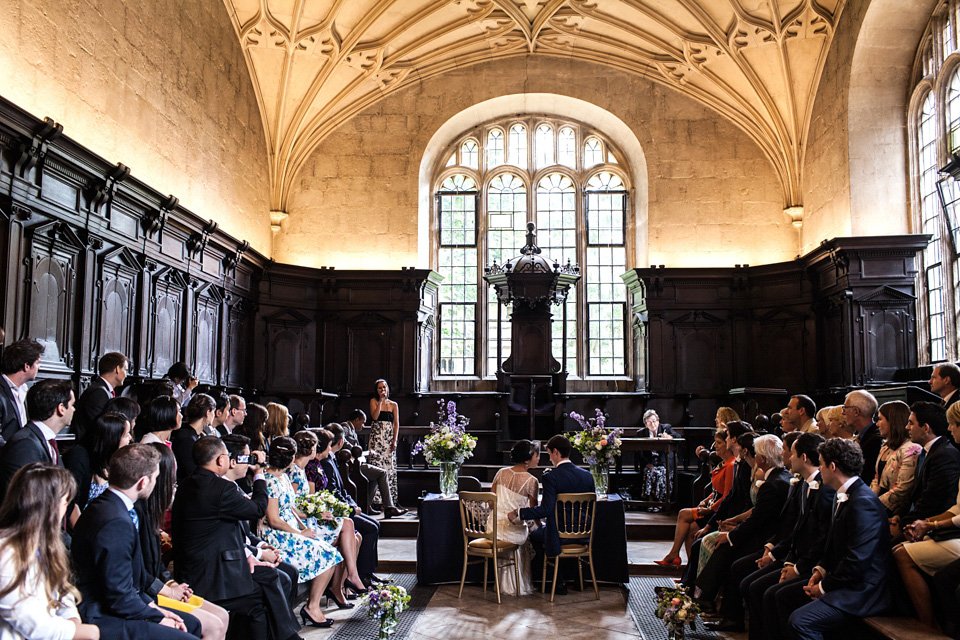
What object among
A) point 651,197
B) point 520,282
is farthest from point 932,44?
point 520,282

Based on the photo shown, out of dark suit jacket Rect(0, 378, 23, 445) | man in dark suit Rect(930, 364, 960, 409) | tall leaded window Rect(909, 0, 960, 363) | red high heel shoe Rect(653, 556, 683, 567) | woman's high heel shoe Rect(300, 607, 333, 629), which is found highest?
tall leaded window Rect(909, 0, 960, 363)

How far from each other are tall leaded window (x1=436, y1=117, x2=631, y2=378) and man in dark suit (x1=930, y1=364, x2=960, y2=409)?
411 inches

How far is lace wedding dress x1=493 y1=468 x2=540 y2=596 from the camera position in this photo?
7027 mm

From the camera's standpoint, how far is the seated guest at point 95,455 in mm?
4230

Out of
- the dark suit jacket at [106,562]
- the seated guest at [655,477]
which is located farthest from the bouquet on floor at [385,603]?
the seated guest at [655,477]

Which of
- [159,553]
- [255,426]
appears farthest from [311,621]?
[159,553]

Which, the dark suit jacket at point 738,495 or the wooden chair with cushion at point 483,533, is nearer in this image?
the dark suit jacket at point 738,495

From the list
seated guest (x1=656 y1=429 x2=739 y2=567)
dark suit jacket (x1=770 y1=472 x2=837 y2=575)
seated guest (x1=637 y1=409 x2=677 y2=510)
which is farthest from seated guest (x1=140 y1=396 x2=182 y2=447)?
seated guest (x1=637 y1=409 x2=677 y2=510)

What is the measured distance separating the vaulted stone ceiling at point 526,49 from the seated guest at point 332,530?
9.31 meters

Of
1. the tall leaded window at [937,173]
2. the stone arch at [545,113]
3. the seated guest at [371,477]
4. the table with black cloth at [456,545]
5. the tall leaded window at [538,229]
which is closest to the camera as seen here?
the table with black cloth at [456,545]

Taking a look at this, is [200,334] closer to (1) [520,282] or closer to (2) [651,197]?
(1) [520,282]

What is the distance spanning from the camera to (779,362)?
1380 cm

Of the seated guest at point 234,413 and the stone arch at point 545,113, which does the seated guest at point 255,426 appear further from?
the stone arch at point 545,113

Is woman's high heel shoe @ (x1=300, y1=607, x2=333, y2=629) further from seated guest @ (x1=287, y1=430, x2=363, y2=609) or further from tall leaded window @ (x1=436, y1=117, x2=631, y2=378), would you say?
tall leaded window @ (x1=436, y1=117, x2=631, y2=378)
